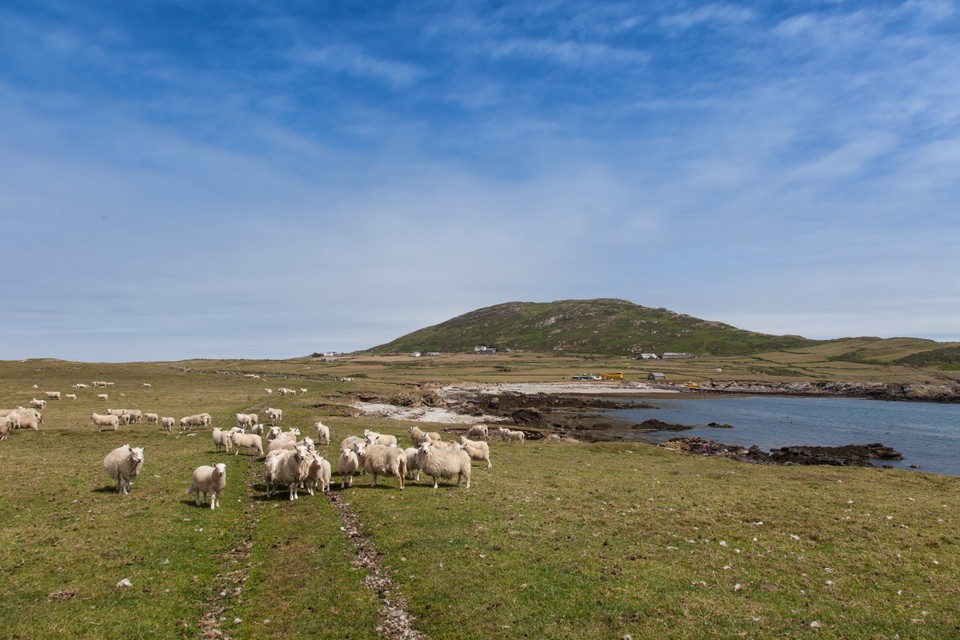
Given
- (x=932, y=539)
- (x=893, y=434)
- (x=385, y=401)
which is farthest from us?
(x=385, y=401)

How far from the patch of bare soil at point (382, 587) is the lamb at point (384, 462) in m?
4.78

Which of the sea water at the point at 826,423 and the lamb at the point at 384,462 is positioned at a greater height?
the lamb at the point at 384,462

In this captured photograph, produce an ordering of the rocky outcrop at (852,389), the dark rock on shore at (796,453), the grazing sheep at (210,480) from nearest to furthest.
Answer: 1. the grazing sheep at (210,480)
2. the dark rock on shore at (796,453)
3. the rocky outcrop at (852,389)

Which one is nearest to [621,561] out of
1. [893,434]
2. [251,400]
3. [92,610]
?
[92,610]

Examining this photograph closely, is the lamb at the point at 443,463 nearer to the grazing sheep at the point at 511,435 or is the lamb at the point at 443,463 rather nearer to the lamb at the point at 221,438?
the lamb at the point at 221,438

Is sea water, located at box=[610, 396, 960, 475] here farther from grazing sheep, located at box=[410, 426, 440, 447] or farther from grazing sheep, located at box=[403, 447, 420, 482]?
grazing sheep, located at box=[403, 447, 420, 482]

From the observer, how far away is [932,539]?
1700 cm

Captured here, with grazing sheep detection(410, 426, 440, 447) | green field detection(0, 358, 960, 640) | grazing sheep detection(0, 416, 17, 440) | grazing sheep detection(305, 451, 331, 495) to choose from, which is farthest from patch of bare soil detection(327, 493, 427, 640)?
grazing sheep detection(0, 416, 17, 440)

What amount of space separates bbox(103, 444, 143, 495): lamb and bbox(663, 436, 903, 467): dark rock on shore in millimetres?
41862

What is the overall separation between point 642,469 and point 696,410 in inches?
2753

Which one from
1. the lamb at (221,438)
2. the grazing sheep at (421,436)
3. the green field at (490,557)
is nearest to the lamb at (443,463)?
the green field at (490,557)

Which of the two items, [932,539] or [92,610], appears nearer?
[92,610]

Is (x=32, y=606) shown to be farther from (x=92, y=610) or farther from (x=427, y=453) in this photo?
(x=427, y=453)

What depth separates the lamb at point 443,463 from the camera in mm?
23609
